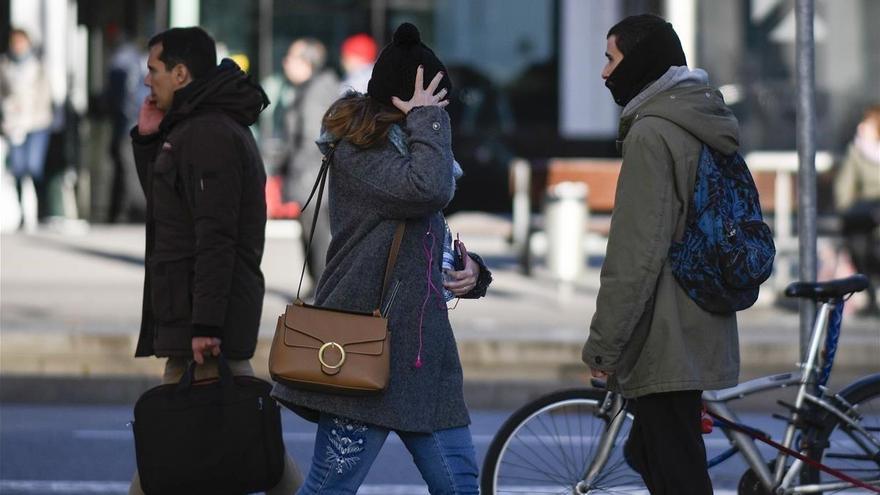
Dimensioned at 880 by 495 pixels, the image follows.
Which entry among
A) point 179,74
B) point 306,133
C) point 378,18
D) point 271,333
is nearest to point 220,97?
point 179,74

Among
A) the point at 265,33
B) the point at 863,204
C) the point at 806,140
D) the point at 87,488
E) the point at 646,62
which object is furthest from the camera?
the point at 265,33

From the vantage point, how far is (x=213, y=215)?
5.18 meters

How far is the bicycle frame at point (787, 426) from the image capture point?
17.3 feet

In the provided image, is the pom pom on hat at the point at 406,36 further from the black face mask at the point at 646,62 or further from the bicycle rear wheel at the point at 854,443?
the bicycle rear wheel at the point at 854,443

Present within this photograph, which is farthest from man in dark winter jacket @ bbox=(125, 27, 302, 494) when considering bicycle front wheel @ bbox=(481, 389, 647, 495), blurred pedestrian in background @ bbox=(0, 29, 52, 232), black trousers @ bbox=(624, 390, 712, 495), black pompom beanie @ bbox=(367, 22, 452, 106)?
blurred pedestrian in background @ bbox=(0, 29, 52, 232)

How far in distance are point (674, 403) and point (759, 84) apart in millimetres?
14247

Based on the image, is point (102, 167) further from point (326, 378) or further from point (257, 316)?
point (326, 378)

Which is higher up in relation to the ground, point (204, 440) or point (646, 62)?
point (646, 62)

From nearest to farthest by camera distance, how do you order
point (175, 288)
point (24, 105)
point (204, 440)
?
point (204, 440) → point (175, 288) → point (24, 105)

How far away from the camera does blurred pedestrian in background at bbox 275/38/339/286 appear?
11133mm

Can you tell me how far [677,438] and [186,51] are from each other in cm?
198

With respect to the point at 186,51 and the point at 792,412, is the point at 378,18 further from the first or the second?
the point at 792,412

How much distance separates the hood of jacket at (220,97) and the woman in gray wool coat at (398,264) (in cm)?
97

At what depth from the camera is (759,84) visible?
18453mm
